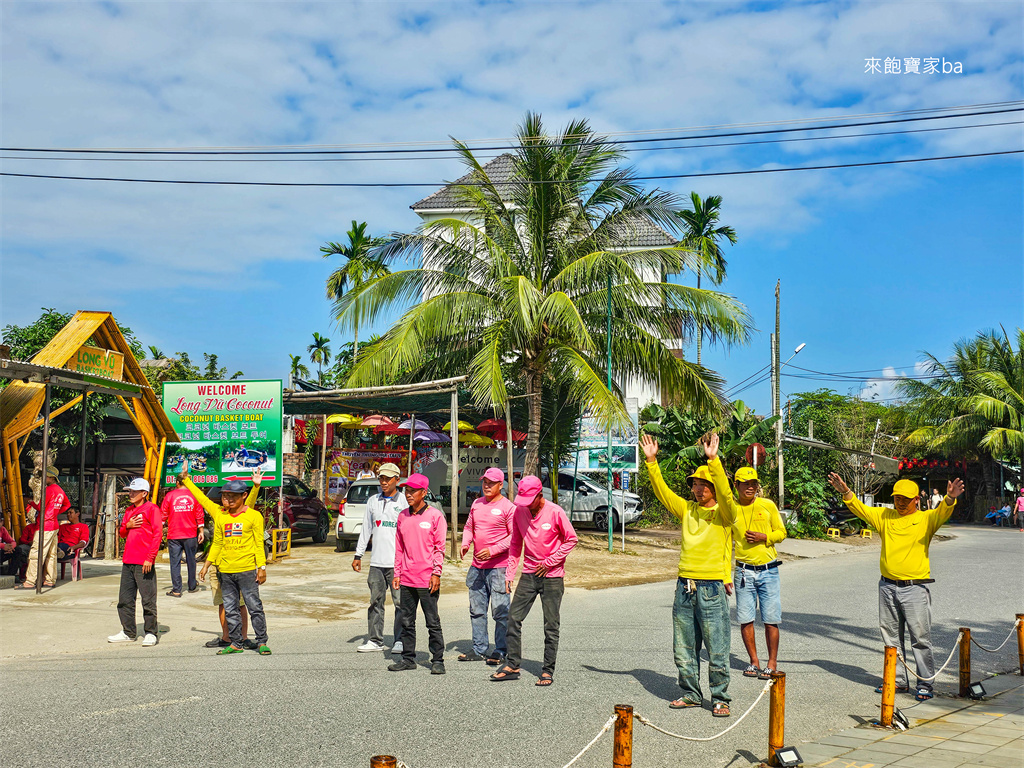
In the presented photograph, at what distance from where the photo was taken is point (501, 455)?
1011 inches

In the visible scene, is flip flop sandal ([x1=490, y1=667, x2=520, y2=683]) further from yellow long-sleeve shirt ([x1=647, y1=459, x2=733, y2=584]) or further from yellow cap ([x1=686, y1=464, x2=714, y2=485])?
yellow cap ([x1=686, y1=464, x2=714, y2=485])

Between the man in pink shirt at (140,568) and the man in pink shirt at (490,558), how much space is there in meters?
3.37

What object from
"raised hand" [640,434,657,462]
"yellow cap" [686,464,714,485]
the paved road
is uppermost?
"raised hand" [640,434,657,462]

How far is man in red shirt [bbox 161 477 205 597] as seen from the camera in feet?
43.0

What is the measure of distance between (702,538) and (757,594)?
1.47 m

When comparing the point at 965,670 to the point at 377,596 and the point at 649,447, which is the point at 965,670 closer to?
the point at 649,447

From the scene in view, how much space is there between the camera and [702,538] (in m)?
6.86

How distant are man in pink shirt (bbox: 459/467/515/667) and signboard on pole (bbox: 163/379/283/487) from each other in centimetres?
997

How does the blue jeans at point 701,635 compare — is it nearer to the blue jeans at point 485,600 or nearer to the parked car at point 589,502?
the blue jeans at point 485,600

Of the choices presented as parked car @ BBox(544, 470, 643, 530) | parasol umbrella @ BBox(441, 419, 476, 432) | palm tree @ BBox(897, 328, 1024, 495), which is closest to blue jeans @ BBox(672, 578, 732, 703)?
parasol umbrella @ BBox(441, 419, 476, 432)

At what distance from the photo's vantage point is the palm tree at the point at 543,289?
1902cm

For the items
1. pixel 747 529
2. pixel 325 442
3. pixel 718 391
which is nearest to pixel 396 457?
pixel 325 442

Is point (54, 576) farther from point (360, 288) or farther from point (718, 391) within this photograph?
point (718, 391)

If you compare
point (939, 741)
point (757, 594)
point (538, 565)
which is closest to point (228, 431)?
point (538, 565)
